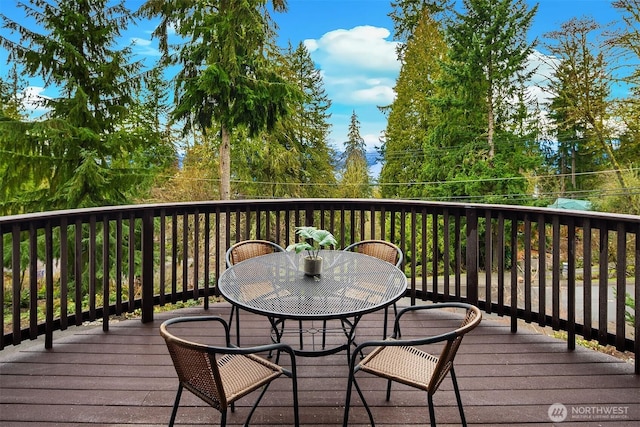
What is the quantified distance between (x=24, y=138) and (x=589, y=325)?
30.3 ft

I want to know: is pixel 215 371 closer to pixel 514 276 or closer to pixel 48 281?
pixel 48 281

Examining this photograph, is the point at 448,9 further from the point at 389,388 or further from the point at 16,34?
the point at 389,388

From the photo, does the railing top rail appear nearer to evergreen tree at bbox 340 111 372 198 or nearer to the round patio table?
the round patio table

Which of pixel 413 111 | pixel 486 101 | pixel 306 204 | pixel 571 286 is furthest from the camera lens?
pixel 413 111

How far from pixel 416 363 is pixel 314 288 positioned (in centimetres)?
69

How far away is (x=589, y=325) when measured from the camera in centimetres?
294

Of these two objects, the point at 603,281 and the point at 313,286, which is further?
the point at 603,281

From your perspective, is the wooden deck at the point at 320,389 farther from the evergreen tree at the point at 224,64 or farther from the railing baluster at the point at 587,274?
the evergreen tree at the point at 224,64

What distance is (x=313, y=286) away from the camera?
7.98 ft

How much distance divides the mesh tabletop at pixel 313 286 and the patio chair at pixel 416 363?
243 millimetres

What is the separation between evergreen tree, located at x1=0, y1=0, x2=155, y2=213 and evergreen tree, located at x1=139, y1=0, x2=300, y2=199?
5.17 ft

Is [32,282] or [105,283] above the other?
[32,282]

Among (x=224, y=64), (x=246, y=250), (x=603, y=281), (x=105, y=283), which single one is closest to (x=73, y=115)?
(x=224, y=64)

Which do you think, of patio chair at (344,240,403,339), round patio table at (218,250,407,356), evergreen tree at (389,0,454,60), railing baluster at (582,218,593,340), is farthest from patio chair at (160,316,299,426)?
evergreen tree at (389,0,454,60)
